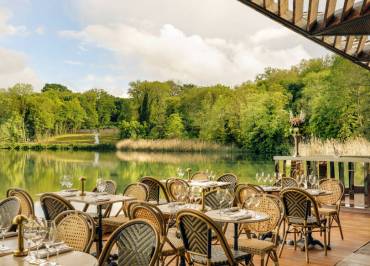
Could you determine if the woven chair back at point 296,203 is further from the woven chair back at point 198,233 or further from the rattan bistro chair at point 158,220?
the woven chair back at point 198,233

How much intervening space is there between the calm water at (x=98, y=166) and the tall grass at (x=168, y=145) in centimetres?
45

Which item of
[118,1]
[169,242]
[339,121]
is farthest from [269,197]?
[118,1]

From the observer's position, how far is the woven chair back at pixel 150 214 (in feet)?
14.1

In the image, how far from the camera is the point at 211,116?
2594 cm

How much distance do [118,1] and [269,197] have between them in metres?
24.1

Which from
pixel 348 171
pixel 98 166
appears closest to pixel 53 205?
pixel 348 171

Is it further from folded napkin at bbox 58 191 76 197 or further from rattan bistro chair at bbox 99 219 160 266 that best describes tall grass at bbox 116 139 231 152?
rattan bistro chair at bbox 99 219 160 266

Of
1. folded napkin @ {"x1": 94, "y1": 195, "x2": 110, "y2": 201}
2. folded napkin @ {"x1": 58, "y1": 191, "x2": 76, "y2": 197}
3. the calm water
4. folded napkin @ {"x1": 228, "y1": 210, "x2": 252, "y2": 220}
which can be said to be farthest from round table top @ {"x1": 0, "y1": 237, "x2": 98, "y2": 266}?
the calm water

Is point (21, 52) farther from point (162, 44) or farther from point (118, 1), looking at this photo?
point (162, 44)

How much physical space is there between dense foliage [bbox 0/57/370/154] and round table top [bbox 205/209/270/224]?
16328 mm

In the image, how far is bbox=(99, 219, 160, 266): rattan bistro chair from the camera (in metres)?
3.10

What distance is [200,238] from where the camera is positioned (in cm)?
397

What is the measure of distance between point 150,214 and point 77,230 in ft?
3.38

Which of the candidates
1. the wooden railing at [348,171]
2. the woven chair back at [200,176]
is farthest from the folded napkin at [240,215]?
the wooden railing at [348,171]
